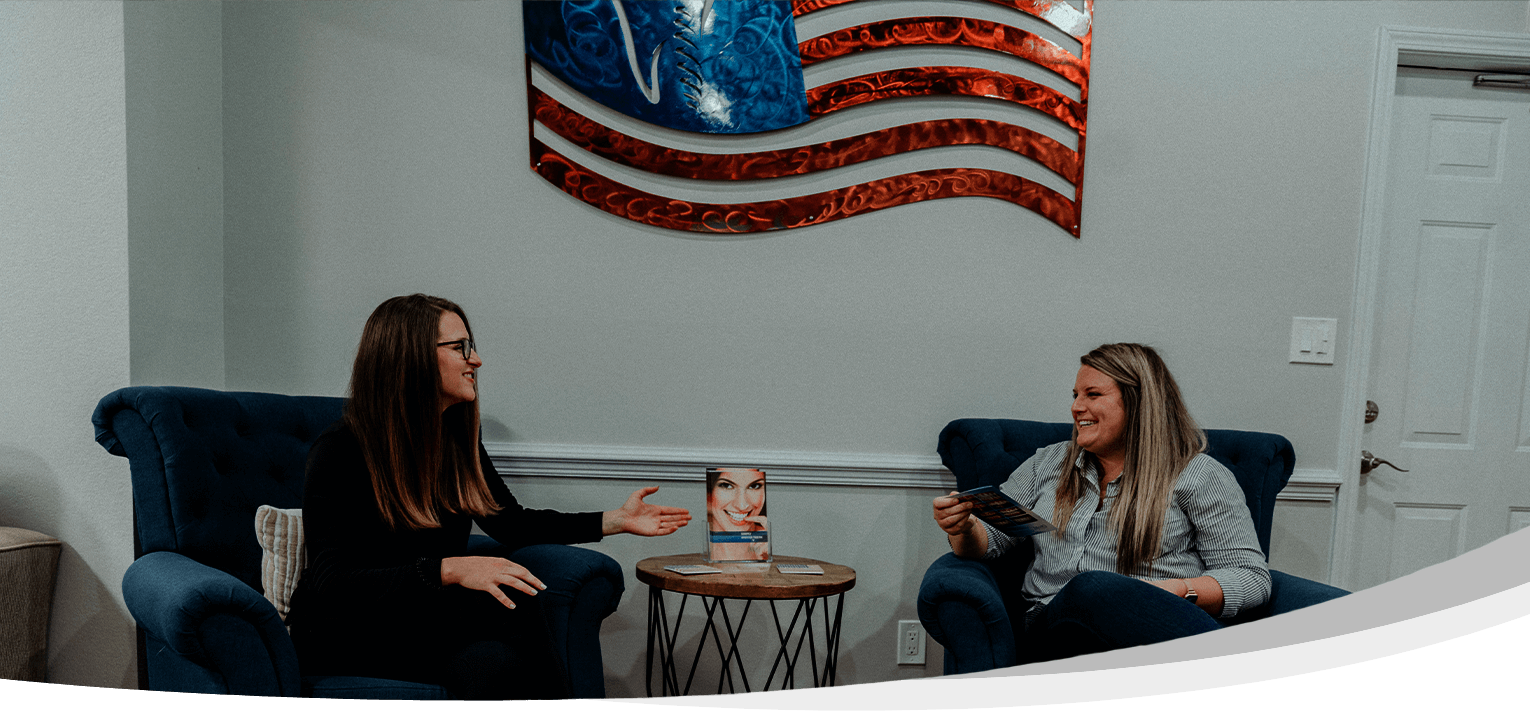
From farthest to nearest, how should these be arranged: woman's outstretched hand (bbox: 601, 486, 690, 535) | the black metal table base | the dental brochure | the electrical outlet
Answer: the electrical outlet → the black metal table base → the dental brochure → woman's outstretched hand (bbox: 601, 486, 690, 535)

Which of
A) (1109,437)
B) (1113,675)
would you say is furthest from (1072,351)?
(1113,675)

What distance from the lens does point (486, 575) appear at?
1.52m

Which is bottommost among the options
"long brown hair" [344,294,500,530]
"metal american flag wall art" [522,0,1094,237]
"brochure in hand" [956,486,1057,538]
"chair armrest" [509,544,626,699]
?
"chair armrest" [509,544,626,699]

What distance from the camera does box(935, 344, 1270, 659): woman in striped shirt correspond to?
1816 millimetres

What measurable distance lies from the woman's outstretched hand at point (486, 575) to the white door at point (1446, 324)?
2435 mm

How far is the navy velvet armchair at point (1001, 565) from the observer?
1734mm

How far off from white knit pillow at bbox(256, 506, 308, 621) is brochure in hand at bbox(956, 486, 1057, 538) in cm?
135

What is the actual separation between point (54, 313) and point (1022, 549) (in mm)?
2339

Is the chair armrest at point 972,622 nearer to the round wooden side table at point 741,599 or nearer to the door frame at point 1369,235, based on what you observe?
the round wooden side table at point 741,599

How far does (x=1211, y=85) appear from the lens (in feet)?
8.34

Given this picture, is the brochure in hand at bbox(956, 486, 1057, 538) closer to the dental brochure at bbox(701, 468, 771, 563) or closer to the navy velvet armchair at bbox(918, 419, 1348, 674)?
the navy velvet armchair at bbox(918, 419, 1348, 674)

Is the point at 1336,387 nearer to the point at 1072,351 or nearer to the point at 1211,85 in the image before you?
the point at 1072,351

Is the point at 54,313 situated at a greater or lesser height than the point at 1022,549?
greater

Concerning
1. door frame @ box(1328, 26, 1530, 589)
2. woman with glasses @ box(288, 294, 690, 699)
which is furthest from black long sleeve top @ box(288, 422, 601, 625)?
door frame @ box(1328, 26, 1530, 589)
